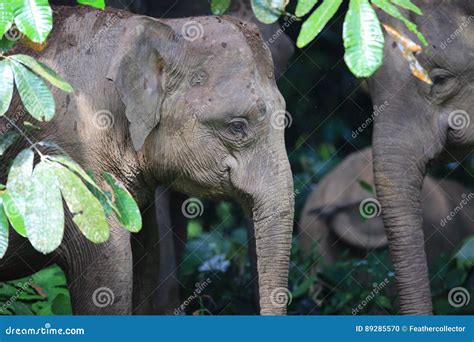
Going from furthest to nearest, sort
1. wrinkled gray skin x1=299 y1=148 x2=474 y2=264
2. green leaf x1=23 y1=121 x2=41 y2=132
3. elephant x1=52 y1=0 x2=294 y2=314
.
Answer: wrinkled gray skin x1=299 y1=148 x2=474 y2=264 < elephant x1=52 y1=0 x2=294 y2=314 < green leaf x1=23 y1=121 x2=41 y2=132

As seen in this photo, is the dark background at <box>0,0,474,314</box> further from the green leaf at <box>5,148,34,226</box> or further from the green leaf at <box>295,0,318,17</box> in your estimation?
the green leaf at <box>295,0,318,17</box>

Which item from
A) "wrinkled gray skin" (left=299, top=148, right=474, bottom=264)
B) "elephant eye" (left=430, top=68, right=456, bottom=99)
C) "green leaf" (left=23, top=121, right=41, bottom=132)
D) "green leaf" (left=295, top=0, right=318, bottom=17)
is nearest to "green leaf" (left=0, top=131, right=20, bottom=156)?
"green leaf" (left=23, top=121, right=41, bottom=132)

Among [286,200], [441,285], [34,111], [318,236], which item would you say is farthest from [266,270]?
[318,236]

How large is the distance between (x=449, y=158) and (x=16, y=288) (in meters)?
1.83

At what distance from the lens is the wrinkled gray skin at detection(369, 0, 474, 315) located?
573 cm

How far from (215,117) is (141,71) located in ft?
0.98

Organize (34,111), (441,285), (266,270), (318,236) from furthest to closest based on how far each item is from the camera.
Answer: (318,236) → (441,285) → (266,270) → (34,111)

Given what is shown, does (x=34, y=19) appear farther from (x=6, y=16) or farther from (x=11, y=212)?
(x=11, y=212)

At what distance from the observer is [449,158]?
6082 mm

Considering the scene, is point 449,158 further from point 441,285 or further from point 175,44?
point 175,44

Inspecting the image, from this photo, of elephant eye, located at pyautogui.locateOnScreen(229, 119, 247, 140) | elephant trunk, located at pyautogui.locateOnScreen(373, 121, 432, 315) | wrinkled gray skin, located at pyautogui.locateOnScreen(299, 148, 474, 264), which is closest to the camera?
elephant eye, located at pyautogui.locateOnScreen(229, 119, 247, 140)

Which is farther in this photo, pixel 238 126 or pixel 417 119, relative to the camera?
pixel 417 119

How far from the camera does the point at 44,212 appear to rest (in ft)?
13.2

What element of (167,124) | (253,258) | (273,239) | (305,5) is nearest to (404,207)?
(273,239)
